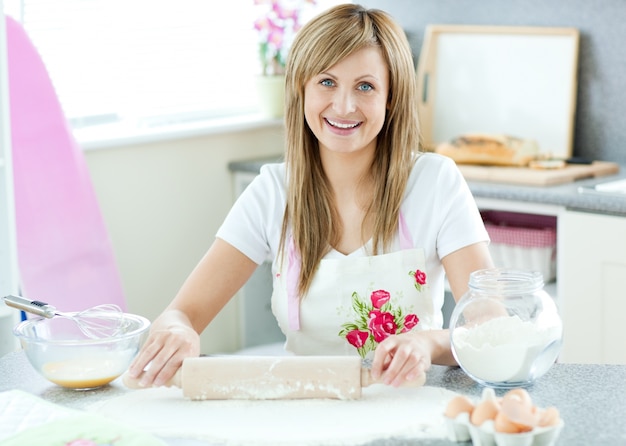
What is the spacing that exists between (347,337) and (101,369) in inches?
21.9

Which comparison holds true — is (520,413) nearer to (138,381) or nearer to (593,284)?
(138,381)

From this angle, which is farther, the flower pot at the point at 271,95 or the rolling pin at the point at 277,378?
the flower pot at the point at 271,95

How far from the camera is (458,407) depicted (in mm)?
1291

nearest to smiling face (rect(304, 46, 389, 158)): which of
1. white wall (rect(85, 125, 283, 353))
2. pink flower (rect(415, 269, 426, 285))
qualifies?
pink flower (rect(415, 269, 426, 285))

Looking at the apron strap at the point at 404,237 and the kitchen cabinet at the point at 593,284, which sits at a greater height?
the apron strap at the point at 404,237

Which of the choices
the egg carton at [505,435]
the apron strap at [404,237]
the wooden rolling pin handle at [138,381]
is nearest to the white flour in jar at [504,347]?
the egg carton at [505,435]

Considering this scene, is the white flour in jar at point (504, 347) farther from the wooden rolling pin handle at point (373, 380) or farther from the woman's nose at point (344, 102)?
the woman's nose at point (344, 102)

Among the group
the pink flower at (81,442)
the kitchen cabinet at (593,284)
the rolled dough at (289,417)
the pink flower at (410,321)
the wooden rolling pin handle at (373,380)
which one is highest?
the wooden rolling pin handle at (373,380)

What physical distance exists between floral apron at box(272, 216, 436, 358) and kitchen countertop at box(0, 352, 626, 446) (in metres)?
0.38

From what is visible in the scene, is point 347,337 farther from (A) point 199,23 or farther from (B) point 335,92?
(A) point 199,23

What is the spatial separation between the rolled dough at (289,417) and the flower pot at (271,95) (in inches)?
86.5

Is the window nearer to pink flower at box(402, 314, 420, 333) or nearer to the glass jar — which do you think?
pink flower at box(402, 314, 420, 333)

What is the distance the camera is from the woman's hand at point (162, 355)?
1.54 m

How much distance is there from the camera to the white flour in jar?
4.77ft
